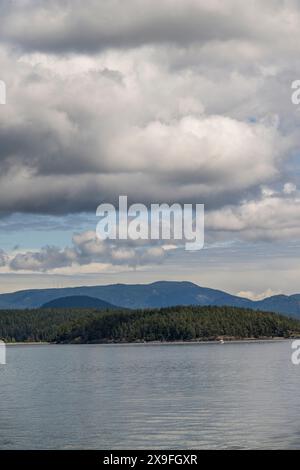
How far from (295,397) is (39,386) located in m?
57.8

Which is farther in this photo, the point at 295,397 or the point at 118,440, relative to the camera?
the point at 295,397

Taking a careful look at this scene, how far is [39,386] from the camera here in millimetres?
154500

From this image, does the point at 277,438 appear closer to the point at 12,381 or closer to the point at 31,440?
the point at 31,440

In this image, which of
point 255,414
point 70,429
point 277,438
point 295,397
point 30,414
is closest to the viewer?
point 277,438

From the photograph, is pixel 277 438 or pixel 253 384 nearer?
pixel 277 438

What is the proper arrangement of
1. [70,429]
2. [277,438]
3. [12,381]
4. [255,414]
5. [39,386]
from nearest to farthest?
1. [277,438]
2. [70,429]
3. [255,414]
4. [39,386]
5. [12,381]
